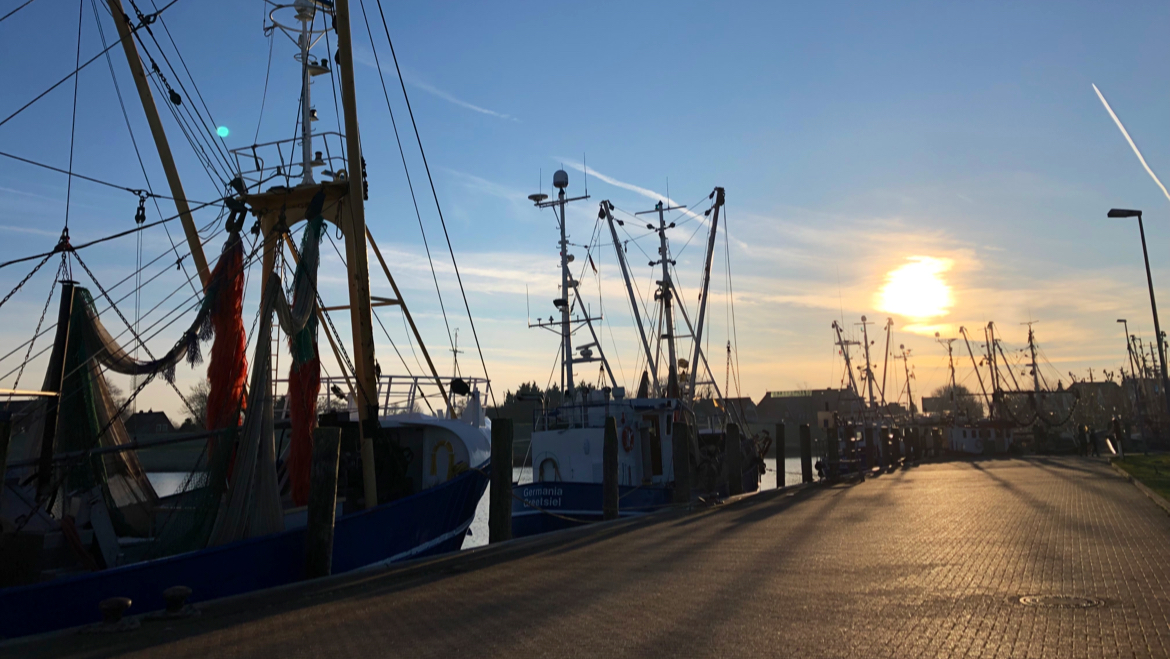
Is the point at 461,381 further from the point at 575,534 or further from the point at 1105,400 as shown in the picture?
the point at 1105,400

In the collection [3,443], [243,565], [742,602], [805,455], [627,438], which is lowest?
[742,602]

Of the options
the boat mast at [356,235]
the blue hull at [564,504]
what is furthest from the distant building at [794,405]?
the boat mast at [356,235]

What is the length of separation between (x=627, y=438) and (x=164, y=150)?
13.8 m

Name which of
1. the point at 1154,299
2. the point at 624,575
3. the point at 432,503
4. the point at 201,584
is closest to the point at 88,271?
the point at 201,584

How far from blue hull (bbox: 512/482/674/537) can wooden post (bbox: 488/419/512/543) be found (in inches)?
264

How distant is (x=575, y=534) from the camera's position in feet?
46.6

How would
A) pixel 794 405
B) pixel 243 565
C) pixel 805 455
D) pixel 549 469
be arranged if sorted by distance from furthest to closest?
pixel 794 405, pixel 805 455, pixel 549 469, pixel 243 565

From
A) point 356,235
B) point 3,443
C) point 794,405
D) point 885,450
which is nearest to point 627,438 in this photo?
point 356,235

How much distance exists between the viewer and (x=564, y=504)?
21.1 m

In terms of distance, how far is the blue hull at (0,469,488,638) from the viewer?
27.8 ft

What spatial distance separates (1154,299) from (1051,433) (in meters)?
30.6

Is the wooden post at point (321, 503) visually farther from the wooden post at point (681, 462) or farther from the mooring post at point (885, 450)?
the mooring post at point (885, 450)

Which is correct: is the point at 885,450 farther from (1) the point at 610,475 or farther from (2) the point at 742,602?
(2) the point at 742,602

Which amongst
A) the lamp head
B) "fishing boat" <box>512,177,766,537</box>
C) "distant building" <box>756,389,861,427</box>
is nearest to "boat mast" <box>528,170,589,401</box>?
"fishing boat" <box>512,177,766,537</box>
